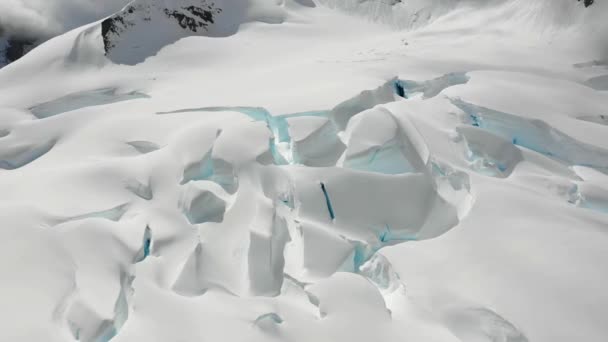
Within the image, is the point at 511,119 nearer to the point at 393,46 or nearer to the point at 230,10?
the point at 393,46

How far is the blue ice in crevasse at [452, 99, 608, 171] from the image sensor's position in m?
6.76

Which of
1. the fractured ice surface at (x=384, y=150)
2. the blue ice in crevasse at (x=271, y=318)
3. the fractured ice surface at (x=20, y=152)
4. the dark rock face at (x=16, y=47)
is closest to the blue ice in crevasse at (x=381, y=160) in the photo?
the fractured ice surface at (x=384, y=150)

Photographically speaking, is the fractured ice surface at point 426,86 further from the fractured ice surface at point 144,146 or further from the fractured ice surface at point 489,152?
the fractured ice surface at point 144,146

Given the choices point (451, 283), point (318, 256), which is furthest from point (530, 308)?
point (318, 256)

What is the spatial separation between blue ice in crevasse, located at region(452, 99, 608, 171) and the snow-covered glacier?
25mm

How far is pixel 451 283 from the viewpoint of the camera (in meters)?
4.67

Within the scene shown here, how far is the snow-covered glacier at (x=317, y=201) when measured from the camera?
4418mm

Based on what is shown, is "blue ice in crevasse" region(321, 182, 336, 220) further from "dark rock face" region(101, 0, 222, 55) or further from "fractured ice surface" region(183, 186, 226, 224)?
"dark rock face" region(101, 0, 222, 55)

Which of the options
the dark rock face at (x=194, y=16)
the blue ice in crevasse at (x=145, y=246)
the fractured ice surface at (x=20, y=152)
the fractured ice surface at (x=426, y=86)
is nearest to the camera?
the blue ice in crevasse at (x=145, y=246)

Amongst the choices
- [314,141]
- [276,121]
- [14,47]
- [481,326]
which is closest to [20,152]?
[276,121]

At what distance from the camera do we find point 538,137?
700cm

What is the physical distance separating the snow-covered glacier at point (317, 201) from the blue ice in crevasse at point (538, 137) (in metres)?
0.02

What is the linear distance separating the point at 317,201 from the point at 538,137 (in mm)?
3380

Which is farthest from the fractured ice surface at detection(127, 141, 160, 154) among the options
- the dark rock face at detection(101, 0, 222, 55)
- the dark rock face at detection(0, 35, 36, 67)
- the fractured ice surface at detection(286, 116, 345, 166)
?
the dark rock face at detection(0, 35, 36, 67)
